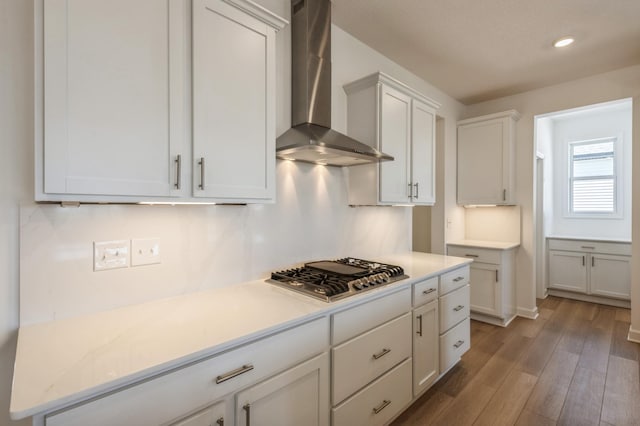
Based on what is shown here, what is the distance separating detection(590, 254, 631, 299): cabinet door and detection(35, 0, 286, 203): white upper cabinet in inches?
191

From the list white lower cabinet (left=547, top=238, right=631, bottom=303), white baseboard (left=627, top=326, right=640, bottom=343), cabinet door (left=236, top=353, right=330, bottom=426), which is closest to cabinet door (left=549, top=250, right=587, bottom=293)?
white lower cabinet (left=547, top=238, right=631, bottom=303)

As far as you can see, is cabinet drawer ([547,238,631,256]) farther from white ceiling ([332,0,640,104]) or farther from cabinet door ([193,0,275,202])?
cabinet door ([193,0,275,202])

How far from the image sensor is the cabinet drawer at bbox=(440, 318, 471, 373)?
2312 mm

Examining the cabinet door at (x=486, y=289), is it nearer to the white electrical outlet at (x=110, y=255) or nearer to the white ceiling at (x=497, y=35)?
the white ceiling at (x=497, y=35)

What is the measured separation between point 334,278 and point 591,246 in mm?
4401

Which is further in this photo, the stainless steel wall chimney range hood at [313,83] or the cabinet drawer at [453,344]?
the cabinet drawer at [453,344]

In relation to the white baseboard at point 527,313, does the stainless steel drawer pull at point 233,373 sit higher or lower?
higher

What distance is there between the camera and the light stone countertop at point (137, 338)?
821 millimetres

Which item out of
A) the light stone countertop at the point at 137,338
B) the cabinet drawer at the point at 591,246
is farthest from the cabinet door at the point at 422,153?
the cabinet drawer at the point at 591,246

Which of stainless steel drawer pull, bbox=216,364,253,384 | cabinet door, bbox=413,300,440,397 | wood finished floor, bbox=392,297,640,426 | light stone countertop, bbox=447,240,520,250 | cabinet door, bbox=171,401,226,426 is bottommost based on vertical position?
wood finished floor, bbox=392,297,640,426

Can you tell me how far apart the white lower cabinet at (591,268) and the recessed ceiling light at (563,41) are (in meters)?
2.90

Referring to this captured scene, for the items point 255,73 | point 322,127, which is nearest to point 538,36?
point 322,127

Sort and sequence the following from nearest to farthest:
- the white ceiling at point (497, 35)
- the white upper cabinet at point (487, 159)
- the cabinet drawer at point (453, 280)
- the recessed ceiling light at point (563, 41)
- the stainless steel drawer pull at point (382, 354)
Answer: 1. the stainless steel drawer pull at point (382, 354)
2. the white ceiling at point (497, 35)
3. the cabinet drawer at point (453, 280)
4. the recessed ceiling light at point (563, 41)
5. the white upper cabinet at point (487, 159)

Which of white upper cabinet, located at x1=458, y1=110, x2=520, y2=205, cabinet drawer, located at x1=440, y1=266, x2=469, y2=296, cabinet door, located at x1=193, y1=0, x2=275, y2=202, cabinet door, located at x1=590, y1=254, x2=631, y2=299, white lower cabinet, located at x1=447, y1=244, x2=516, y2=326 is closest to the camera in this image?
cabinet door, located at x1=193, y1=0, x2=275, y2=202
